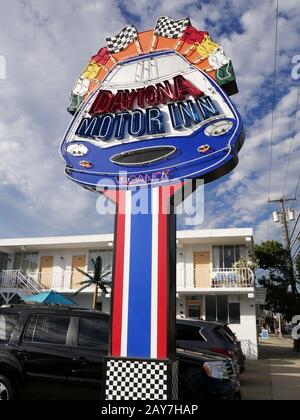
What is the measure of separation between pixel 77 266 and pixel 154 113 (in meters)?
18.6

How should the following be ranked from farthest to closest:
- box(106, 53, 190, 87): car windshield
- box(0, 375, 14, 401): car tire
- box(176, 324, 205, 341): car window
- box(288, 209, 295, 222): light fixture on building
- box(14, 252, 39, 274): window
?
box(288, 209, 295, 222): light fixture on building
box(14, 252, 39, 274): window
box(176, 324, 205, 341): car window
box(106, 53, 190, 87): car windshield
box(0, 375, 14, 401): car tire

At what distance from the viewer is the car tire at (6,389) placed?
577 cm

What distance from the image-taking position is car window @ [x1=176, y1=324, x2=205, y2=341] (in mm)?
9163

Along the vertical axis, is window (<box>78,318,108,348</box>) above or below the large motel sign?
below

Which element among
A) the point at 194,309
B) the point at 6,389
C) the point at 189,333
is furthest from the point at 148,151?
the point at 194,309

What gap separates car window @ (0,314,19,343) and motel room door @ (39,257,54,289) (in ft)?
56.0

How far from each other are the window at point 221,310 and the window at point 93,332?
15151mm

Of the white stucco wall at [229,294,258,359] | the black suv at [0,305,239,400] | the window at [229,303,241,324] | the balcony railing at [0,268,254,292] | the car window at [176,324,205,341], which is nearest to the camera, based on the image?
the black suv at [0,305,239,400]

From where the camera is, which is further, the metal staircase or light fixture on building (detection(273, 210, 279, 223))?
light fixture on building (detection(273, 210, 279, 223))

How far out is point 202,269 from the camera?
2091cm

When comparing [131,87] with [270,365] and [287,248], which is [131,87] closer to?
[270,365]

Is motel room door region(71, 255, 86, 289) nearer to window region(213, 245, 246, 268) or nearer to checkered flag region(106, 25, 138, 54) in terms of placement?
window region(213, 245, 246, 268)

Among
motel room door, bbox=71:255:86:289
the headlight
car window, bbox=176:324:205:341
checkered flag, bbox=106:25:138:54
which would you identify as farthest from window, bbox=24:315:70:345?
motel room door, bbox=71:255:86:289

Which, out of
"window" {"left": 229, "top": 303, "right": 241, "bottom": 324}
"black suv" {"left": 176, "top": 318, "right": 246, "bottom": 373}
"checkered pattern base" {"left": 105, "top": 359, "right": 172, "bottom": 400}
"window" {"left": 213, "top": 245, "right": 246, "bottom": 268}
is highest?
"window" {"left": 213, "top": 245, "right": 246, "bottom": 268}
